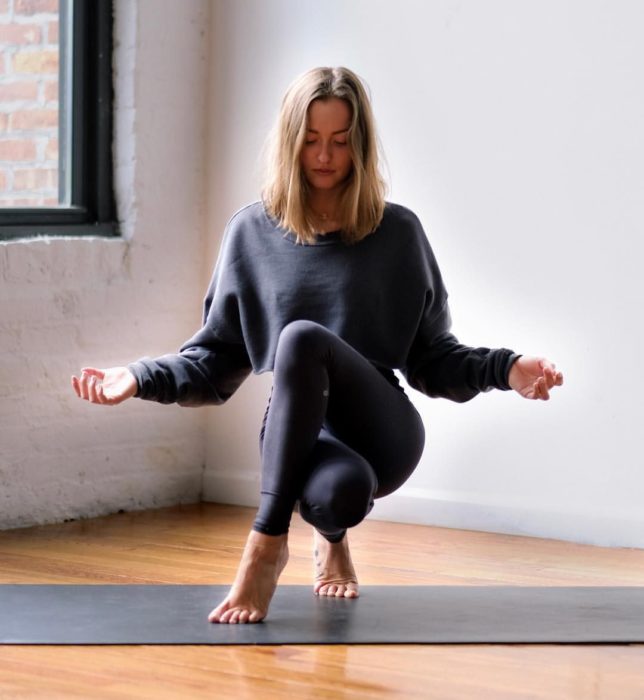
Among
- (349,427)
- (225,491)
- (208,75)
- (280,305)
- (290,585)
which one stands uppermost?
(208,75)

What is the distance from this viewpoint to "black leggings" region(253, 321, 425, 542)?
7.59 feet

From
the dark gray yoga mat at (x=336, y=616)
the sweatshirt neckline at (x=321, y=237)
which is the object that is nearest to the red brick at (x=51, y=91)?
the sweatshirt neckline at (x=321, y=237)

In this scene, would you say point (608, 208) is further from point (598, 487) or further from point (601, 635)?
point (601, 635)

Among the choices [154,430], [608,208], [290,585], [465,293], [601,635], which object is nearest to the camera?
[601,635]

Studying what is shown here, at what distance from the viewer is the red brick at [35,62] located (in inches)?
136

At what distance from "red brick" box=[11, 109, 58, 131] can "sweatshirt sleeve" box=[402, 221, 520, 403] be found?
1327mm

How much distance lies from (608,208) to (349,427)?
1159 millimetres

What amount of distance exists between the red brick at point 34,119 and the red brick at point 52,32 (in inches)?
7.2

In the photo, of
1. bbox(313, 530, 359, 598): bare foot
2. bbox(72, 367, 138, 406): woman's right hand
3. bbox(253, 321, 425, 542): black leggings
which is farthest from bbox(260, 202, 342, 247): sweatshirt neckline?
bbox(313, 530, 359, 598): bare foot

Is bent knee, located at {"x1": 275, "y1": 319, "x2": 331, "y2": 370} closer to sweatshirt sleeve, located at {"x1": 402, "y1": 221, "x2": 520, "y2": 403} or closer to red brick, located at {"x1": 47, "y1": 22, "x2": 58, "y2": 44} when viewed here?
sweatshirt sleeve, located at {"x1": 402, "y1": 221, "x2": 520, "y2": 403}

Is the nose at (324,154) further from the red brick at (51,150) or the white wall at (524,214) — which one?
the red brick at (51,150)

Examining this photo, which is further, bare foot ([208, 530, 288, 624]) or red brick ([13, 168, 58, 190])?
red brick ([13, 168, 58, 190])

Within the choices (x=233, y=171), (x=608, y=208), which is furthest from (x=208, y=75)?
(x=608, y=208)

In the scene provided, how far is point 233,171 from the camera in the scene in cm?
388
